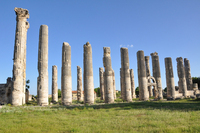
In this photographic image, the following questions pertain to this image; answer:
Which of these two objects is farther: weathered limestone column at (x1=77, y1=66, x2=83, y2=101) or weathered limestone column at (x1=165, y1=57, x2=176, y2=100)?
weathered limestone column at (x1=77, y1=66, x2=83, y2=101)

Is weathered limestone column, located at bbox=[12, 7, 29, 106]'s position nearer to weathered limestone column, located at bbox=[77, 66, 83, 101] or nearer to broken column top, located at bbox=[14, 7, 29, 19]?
broken column top, located at bbox=[14, 7, 29, 19]

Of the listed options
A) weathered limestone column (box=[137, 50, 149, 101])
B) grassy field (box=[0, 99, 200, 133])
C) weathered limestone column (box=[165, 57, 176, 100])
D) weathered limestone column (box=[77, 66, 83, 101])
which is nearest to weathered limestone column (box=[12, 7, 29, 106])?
grassy field (box=[0, 99, 200, 133])

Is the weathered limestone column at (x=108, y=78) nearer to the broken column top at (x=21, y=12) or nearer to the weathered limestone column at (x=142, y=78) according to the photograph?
the weathered limestone column at (x=142, y=78)

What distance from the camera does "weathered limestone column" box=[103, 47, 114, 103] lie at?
2584 cm

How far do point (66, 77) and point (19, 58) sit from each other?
245 inches

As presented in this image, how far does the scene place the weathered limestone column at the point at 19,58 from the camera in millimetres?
20234

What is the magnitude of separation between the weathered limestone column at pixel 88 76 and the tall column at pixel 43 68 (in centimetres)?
535

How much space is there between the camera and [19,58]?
2125 centimetres

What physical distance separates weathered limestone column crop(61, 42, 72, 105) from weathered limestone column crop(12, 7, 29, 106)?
→ 5066 millimetres

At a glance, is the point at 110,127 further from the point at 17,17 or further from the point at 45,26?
the point at 17,17

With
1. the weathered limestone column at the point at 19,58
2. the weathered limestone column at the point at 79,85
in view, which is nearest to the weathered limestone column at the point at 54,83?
the weathered limestone column at the point at 79,85

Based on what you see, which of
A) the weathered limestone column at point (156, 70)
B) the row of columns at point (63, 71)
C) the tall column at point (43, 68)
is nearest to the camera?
the row of columns at point (63, 71)

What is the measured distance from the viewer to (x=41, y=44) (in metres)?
22.3

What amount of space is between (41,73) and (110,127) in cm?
1543
